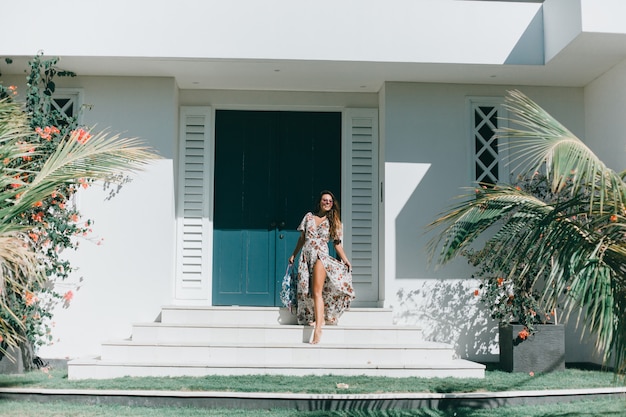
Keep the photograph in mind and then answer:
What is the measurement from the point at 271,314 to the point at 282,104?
305 cm

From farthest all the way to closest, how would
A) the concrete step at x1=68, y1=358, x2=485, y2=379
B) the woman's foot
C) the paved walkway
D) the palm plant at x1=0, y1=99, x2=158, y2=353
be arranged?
the woman's foot < the concrete step at x1=68, y1=358, x2=485, y2=379 < the paved walkway < the palm plant at x1=0, y1=99, x2=158, y2=353

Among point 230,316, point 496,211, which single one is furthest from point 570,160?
point 230,316

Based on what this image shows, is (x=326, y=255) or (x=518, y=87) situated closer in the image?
(x=326, y=255)

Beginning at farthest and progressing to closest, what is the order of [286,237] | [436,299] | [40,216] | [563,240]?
1. [286,237]
2. [436,299]
3. [40,216]
4. [563,240]

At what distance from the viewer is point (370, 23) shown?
8969 millimetres

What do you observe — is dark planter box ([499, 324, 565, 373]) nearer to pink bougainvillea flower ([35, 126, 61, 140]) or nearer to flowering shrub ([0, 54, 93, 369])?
flowering shrub ([0, 54, 93, 369])

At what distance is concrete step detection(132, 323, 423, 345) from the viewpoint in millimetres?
8586

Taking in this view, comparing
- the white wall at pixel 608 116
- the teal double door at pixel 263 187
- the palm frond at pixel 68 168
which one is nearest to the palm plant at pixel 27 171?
the palm frond at pixel 68 168

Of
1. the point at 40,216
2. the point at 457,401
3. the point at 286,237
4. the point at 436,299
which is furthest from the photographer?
the point at 286,237

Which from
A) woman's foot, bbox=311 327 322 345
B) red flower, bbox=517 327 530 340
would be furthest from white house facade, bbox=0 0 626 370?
woman's foot, bbox=311 327 322 345

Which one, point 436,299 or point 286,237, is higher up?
point 286,237

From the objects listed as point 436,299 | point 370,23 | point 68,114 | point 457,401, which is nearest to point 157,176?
point 68,114

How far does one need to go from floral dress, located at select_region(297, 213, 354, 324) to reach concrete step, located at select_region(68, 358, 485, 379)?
1.05 m

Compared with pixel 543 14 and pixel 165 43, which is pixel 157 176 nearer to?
pixel 165 43
